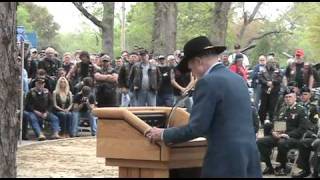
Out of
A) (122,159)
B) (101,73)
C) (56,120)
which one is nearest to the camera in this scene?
(122,159)

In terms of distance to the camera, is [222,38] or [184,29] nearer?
[222,38]

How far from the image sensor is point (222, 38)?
21797mm

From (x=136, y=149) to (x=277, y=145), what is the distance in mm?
6346

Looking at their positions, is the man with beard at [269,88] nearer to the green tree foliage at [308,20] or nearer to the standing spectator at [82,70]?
the standing spectator at [82,70]

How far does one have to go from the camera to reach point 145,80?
15.3 meters

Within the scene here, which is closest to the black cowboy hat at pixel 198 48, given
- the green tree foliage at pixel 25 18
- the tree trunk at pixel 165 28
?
the tree trunk at pixel 165 28

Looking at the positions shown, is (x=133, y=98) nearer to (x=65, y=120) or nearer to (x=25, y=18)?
(x=65, y=120)

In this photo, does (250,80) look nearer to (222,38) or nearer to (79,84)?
(79,84)

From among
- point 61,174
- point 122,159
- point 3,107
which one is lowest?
point 61,174

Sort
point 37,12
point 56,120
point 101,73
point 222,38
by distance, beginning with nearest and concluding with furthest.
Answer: point 56,120 < point 101,73 < point 222,38 < point 37,12

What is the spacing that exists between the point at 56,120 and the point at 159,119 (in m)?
9.62

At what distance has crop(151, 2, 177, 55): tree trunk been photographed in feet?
68.4

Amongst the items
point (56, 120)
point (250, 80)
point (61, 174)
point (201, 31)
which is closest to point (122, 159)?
point (61, 174)

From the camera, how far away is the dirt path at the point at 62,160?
31.4 ft
